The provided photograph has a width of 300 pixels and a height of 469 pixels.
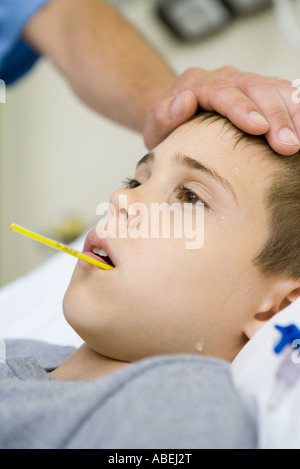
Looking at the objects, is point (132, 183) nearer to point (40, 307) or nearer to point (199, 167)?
point (199, 167)

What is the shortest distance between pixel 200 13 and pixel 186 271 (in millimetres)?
1423

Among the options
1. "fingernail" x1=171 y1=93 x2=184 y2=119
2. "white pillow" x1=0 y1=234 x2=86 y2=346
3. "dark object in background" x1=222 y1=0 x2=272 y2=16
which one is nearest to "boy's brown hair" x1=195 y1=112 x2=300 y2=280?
"fingernail" x1=171 y1=93 x2=184 y2=119

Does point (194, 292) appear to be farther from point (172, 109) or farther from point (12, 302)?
point (12, 302)

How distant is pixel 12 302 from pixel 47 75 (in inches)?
57.3

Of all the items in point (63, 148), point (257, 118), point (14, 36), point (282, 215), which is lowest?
point (63, 148)

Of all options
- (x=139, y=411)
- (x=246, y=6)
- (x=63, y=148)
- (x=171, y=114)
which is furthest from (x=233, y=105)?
(x=63, y=148)

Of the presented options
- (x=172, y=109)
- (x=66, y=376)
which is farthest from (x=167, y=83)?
(x=66, y=376)

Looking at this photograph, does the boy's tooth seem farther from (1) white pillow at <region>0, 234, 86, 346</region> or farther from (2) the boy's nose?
(1) white pillow at <region>0, 234, 86, 346</region>

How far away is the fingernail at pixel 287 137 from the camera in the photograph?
764 mm

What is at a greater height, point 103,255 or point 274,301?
point 103,255

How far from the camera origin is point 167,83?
1.15 metres

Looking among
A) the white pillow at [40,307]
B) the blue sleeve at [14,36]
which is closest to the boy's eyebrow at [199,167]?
the white pillow at [40,307]

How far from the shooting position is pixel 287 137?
2.51 ft

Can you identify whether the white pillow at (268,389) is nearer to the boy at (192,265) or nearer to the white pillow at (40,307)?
the boy at (192,265)
